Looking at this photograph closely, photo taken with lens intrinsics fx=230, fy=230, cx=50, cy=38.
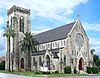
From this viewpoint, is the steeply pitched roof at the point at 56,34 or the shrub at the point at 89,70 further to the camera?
the steeply pitched roof at the point at 56,34

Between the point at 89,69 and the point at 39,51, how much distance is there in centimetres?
2232

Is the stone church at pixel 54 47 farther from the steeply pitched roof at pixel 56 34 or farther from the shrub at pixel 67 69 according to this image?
the shrub at pixel 67 69

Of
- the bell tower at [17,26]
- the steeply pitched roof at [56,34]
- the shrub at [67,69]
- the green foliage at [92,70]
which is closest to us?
the shrub at [67,69]

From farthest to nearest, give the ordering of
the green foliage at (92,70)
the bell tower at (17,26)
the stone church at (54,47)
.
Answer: the bell tower at (17,26) < the green foliage at (92,70) < the stone church at (54,47)

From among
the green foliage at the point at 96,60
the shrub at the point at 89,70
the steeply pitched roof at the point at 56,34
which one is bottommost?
the shrub at the point at 89,70

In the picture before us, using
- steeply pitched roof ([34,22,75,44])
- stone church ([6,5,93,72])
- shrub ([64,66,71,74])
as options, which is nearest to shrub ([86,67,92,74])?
stone church ([6,5,93,72])

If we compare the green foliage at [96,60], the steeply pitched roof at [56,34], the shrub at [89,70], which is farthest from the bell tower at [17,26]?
the green foliage at [96,60]

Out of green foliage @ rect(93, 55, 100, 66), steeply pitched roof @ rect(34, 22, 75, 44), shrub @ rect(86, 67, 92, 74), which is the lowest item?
shrub @ rect(86, 67, 92, 74)

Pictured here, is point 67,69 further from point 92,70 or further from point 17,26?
point 17,26

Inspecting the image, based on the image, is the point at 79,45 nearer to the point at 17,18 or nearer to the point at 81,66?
the point at 81,66

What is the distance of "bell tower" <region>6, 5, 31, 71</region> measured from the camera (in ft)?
272

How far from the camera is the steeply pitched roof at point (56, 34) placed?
7346 centimetres

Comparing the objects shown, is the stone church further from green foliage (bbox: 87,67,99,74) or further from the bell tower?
green foliage (bbox: 87,67,99,74)

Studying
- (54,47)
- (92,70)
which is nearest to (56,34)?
(54,47)
